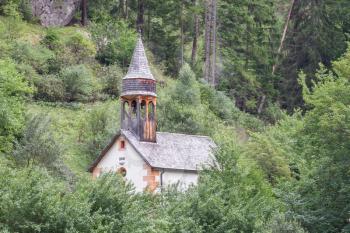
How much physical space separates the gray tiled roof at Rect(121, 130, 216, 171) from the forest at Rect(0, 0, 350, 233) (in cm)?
195

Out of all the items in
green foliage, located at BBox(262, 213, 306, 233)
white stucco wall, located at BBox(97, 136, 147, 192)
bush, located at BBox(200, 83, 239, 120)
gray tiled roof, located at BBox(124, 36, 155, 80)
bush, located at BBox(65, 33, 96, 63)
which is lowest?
bush, located at BBox(200, 83, 239, 120)

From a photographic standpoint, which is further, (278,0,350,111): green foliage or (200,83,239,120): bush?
(278,0,350,111): green foliage

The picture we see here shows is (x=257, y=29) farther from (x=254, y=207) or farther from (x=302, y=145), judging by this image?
(x=254, y=207)

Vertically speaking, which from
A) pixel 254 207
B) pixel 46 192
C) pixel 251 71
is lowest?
pixel 251 71

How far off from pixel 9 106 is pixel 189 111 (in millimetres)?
11411

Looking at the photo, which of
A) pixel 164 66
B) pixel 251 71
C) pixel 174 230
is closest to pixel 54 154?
pixel 174 230

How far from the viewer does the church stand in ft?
129

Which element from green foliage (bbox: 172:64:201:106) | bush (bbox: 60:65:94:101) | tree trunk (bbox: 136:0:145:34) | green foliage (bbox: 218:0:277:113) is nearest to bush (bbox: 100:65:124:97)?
bush (bbox: 60:65:94:101)

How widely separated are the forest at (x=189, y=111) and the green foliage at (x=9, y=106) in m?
0.09

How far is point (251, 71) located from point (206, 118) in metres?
16.8

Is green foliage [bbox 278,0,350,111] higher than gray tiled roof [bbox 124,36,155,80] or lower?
lower

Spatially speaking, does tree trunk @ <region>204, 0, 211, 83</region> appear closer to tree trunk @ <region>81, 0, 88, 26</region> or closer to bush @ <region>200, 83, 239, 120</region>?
bush @ <region>200, 83, 239, 120</region>

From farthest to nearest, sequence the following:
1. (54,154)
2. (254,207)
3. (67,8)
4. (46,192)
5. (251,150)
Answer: (67,8) < (251,150) < (54,154) < (254,207) < (46,192)

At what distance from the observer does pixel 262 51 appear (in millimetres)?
64688
